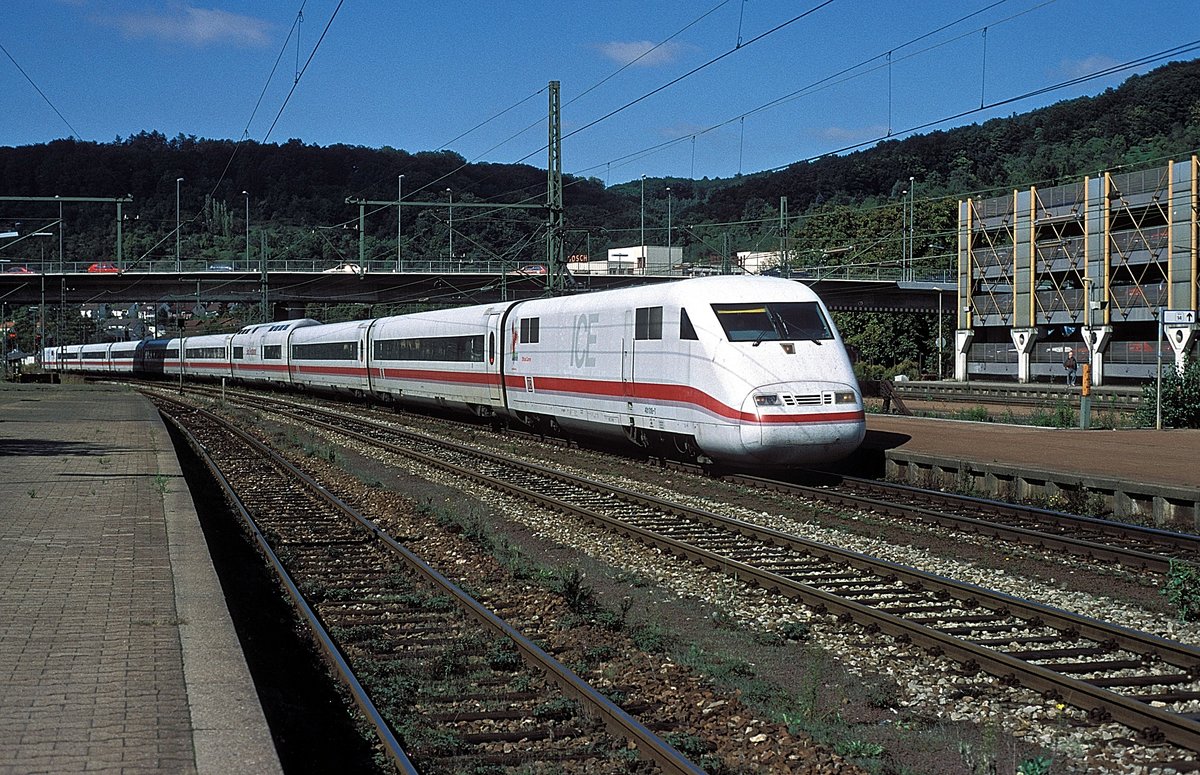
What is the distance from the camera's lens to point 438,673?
7797 millimetres

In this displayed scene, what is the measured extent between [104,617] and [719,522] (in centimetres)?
729

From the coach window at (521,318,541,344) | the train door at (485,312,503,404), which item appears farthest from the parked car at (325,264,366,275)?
the coach window at (521,318,541,344)

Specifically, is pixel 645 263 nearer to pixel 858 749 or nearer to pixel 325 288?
pixel 325 288

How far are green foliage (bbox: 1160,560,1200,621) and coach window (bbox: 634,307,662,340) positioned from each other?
1003cm

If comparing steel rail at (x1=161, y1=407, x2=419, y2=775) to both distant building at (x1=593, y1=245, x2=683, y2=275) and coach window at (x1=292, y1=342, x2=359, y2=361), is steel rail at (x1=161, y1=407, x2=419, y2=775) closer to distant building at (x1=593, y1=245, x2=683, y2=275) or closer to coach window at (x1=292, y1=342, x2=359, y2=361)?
coach window at (x1=292, y1=342, x2=359, y2=361)

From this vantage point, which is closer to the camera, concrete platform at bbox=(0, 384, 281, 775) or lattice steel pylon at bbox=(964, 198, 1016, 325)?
concrete platform at bbox=(0, 384, 281, 775)

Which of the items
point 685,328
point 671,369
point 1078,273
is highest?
point 1078,273

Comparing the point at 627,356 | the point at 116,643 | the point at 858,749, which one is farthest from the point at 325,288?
the point at 858,749

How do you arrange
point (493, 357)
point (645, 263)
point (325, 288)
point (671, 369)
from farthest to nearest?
1. point (325, 288)
2. point (645, 263)
3. point (493, 357)
4. point (671, 369)

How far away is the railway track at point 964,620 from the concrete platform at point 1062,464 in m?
5.26

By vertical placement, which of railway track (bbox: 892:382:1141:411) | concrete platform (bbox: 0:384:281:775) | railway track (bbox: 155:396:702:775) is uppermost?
railway track (bbox: 892:382:1141:411)

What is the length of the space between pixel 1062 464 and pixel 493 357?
44.3 ft

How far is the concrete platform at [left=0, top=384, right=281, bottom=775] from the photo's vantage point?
543 cm

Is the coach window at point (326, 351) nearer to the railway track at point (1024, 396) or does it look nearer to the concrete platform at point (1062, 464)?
the railway track at point (1024, 396)
